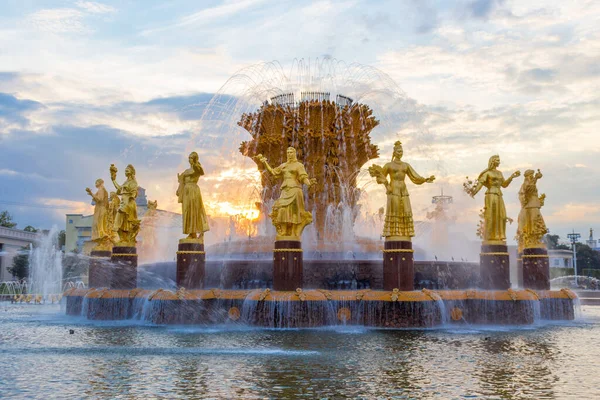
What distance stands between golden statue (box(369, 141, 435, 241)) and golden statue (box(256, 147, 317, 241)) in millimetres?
2255

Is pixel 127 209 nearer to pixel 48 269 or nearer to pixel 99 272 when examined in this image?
pixel 99 272

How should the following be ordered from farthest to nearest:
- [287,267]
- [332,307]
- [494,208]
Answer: [494,208], [287,267], [332,307]

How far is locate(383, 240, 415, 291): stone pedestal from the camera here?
1803cm

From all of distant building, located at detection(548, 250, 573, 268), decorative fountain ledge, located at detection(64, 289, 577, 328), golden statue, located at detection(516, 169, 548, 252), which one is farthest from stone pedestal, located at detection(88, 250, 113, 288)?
distant building, located at detection(548, 250, 573, 268)

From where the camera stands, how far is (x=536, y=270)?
2236 centimetres

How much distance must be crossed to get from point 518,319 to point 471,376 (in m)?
9.52

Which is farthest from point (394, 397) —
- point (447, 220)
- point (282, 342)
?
point (447, 220)

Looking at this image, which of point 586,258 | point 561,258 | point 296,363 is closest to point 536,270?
point 296,363

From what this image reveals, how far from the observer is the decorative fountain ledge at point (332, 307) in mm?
17250

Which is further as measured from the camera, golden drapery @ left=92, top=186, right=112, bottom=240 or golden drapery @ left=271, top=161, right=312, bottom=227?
golden drapery @ left=92, top=186, right=112, bottom=240

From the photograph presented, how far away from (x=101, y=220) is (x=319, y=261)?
36.2ft

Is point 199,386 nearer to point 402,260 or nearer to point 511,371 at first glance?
point 511,371

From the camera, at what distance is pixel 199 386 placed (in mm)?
9055

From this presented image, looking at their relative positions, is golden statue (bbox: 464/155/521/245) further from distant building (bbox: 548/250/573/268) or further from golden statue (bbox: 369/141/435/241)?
distant building (bbox: 548/250/573/268)
